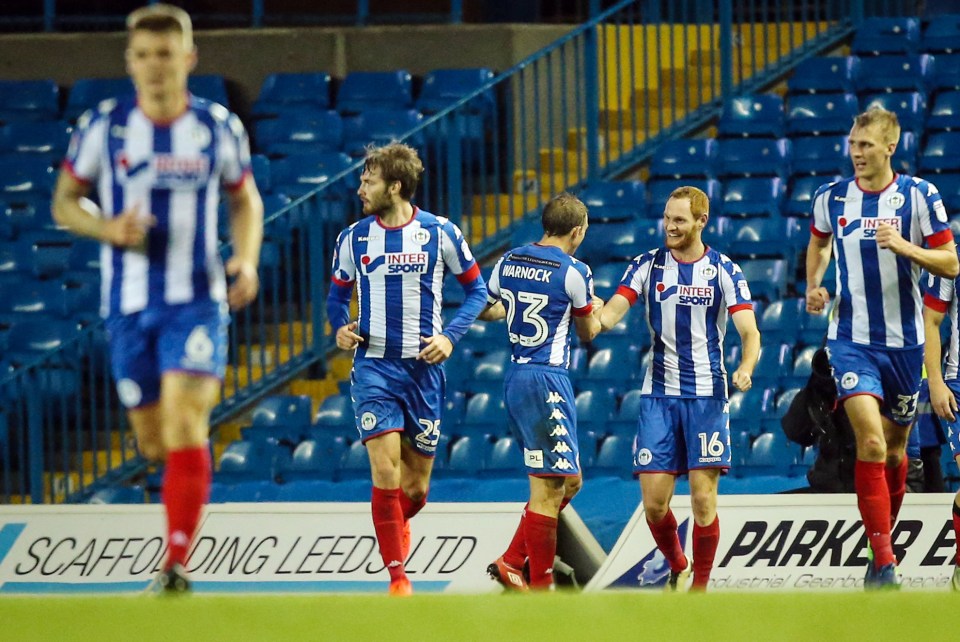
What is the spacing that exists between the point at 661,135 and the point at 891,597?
386 inches

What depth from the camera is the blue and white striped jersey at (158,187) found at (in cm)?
520

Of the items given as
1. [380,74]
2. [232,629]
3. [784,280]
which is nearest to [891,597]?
[232,629]

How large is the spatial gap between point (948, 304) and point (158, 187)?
4.18 m

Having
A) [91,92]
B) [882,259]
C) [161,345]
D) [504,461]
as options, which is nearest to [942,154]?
[504,461]

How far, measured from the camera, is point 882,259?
763 cm

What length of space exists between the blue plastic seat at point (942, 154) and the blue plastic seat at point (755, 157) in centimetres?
107

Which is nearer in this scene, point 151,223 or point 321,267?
point 151,223

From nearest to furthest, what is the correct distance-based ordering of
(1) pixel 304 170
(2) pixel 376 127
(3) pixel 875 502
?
(3) pixel 875 502 → (1) pixel 304 170 → (2) pixel 376 127

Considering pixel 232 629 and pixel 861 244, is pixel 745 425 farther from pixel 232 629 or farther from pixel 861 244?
pixel 232 629

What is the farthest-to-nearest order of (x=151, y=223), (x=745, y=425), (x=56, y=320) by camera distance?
(x=56, y=320)
(x=745, y=425)
(x=151, y=223)

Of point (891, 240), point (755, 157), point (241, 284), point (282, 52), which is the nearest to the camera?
point (241, 284)

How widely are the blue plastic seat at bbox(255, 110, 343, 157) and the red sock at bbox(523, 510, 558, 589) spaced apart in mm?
6838

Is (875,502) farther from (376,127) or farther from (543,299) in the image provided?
(376,127)

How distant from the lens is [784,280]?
1170 centimetres
